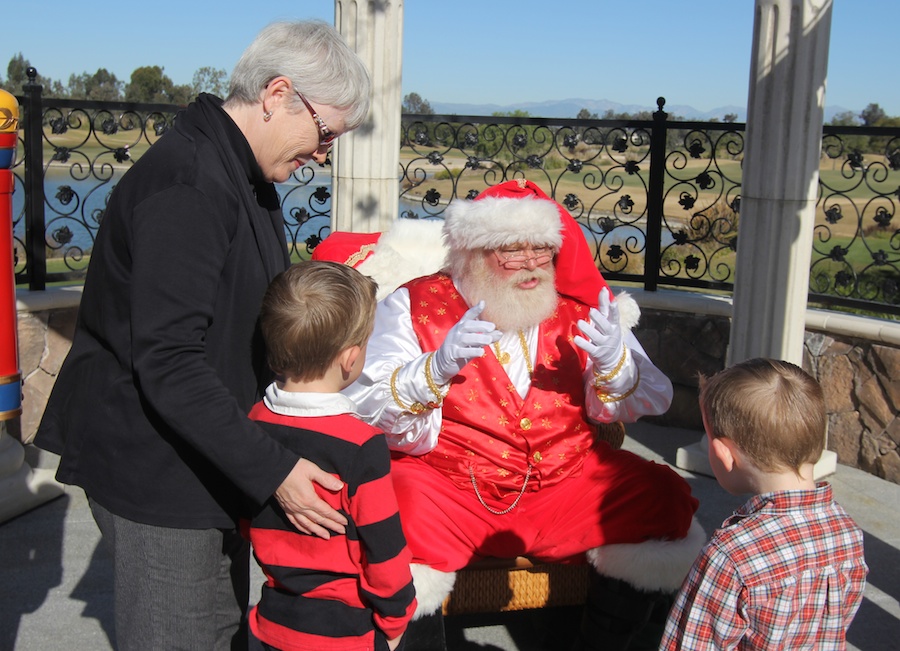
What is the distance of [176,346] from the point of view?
1.68 meters

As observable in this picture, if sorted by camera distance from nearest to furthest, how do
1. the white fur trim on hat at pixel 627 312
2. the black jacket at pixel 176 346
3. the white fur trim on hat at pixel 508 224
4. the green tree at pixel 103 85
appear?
the black jacket at pixel 176 346 < the white fur trim on hat at pixel 508 224 < the white fur trim on hat at pixel 627 312 < the green tree at pixel 103 85

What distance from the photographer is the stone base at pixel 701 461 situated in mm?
4645

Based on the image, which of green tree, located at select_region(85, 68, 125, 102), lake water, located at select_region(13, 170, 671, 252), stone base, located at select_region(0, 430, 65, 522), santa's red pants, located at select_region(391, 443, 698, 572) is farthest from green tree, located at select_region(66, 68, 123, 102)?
santa's red pants, located at select_region(391, 443, 698, 572)

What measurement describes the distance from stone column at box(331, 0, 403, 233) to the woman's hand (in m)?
3.05

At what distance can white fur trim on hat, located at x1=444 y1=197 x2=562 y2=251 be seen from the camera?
10.1 feet

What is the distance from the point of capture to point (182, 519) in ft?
6.07

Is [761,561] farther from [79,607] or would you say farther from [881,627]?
[79,607]

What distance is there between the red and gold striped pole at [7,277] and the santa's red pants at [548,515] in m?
1.11

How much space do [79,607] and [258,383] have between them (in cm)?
181

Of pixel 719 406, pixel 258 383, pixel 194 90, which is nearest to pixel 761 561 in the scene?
pixel 719 406

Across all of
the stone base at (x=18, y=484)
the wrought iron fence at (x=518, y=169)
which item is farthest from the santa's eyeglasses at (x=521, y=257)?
the stone base at (x=18, y=484)

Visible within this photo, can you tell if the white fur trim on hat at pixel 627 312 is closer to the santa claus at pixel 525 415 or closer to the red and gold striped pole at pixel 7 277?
the santa claus at pixel 525 415

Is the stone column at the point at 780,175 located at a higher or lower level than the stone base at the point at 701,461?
higher

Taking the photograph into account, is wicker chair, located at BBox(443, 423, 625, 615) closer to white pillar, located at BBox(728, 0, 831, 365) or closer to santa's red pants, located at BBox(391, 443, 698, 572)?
santa's red pants, located at BBox(391, 443, 698, 572)
